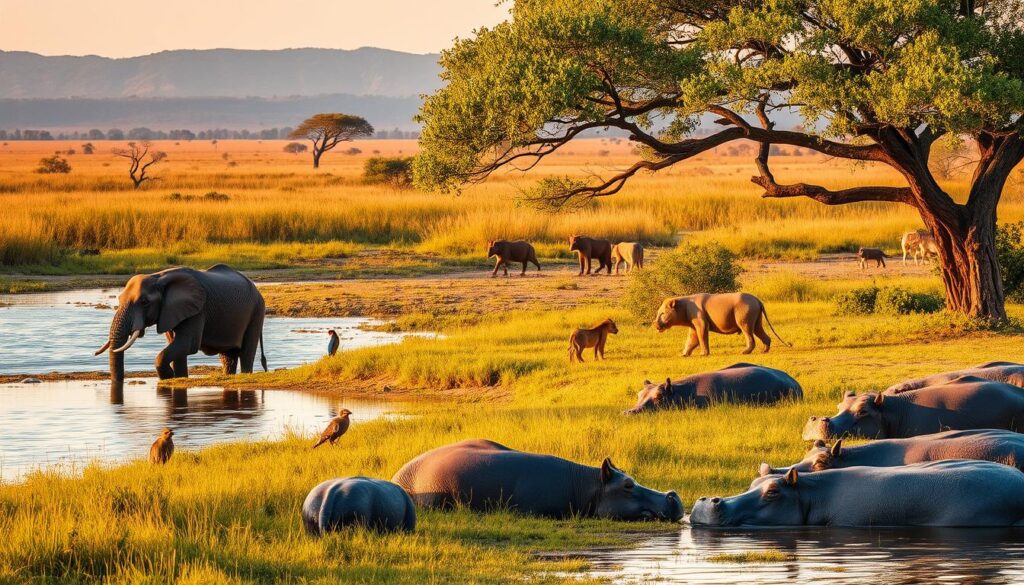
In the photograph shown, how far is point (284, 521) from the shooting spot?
7.43 meters

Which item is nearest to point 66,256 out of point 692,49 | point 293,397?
point 293,397

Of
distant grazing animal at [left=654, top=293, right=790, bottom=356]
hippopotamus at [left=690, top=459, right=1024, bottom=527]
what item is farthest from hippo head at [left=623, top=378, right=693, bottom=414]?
hippopotamus at [left=690, top=459, right=1024, bottom=527]

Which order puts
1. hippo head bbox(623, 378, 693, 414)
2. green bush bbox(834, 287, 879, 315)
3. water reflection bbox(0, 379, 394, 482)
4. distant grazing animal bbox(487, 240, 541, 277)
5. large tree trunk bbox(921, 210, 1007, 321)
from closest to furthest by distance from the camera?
hippo head bbox(623, 378, 693, 414) → water reflection bbox(0, 379, 394, 482) → large tree trunk bbox(921, 210, 1007, 321) → green bush bbox(834, 287, 879, 315) → distant grazing animal bbox(487, 240, 541, 277)

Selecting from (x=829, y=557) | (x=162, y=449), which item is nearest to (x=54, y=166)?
(x=162, y=449)

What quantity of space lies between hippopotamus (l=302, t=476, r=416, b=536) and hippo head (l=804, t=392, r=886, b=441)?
3.77 metres

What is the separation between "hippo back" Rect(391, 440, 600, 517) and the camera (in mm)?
8023

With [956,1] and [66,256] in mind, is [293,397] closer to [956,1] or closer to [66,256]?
[956,1]

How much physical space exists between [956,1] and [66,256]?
2386 centimetres

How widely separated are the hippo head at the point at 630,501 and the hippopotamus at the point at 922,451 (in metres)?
0.75

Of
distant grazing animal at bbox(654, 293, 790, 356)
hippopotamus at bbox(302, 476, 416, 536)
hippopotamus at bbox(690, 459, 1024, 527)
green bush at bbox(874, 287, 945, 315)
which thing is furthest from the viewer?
green bush at bbox(874, 287, 945, 315)

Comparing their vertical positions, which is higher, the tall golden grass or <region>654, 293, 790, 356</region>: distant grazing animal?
the tall golden grass

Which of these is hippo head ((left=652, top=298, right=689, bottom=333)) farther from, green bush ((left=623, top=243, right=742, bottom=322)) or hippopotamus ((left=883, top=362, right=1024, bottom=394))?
hippopotamus ((left=883, top=362, right=1024, bottom=394))

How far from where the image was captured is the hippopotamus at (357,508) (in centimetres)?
702

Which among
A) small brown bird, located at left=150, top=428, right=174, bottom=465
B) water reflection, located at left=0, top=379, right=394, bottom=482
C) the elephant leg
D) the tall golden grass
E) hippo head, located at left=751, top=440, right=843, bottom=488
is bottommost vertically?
water reflection, located at left=0, top=379, right=394, bottom=482
